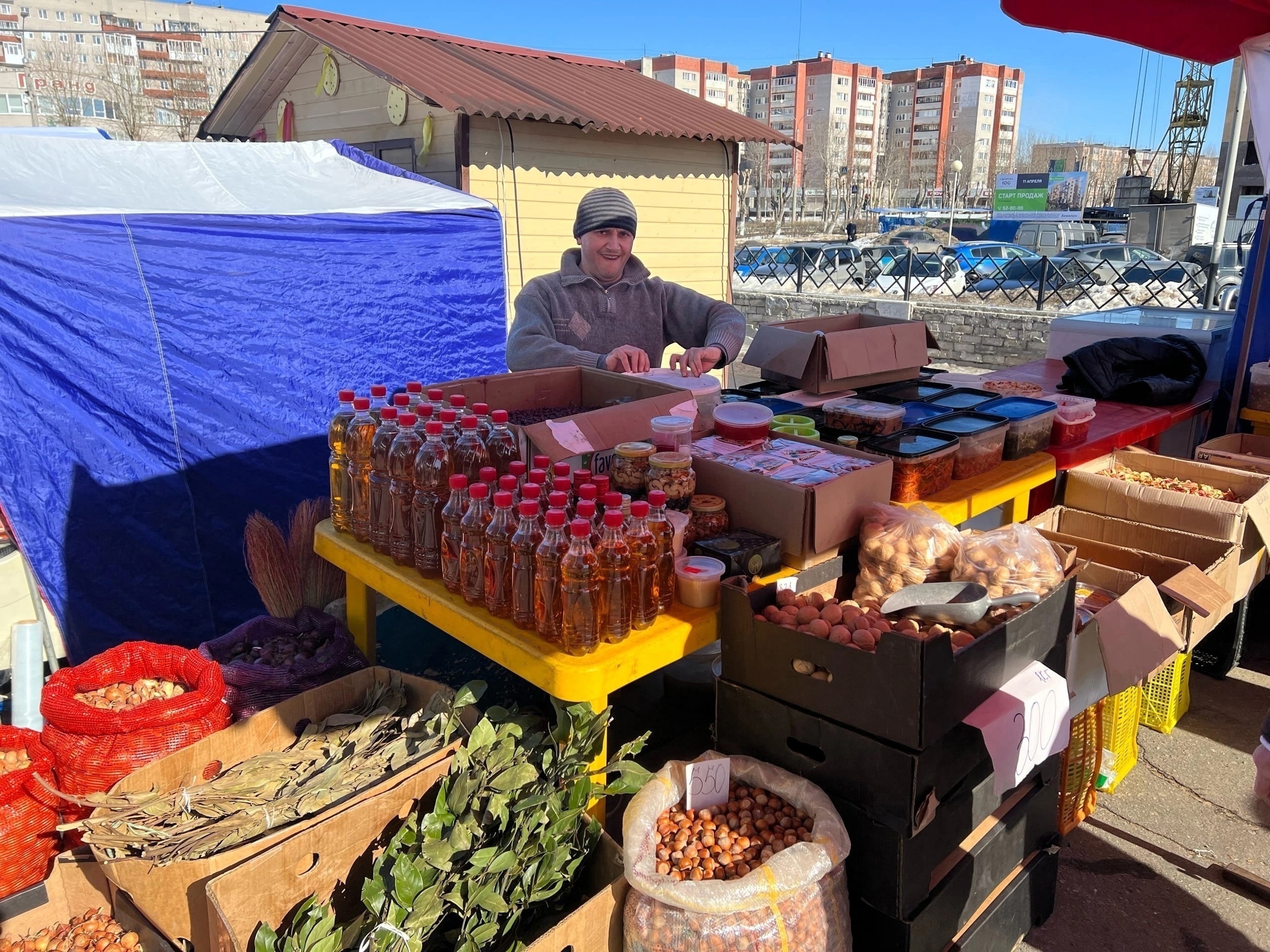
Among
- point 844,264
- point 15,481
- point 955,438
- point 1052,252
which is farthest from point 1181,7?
point 1052,252

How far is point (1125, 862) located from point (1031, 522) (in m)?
1.08

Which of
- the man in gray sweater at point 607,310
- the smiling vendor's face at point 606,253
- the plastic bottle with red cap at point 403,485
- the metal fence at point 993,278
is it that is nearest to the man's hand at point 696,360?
the man in gray sweater at point 607,310

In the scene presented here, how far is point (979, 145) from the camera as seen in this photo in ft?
279

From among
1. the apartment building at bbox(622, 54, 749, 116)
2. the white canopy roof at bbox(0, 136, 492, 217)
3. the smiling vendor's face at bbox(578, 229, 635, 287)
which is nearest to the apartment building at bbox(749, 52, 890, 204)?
the apartment building at bbox(622, 54, 749, 116)

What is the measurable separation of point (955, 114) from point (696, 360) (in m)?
90.5

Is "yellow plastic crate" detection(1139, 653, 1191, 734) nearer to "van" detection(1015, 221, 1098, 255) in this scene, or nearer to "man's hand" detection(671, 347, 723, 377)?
"man's hand" detection(671, 347, 723, 377)

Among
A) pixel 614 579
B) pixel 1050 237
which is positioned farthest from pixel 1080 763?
pixel 1050 237

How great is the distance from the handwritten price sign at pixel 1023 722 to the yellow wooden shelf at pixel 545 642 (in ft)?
1.96

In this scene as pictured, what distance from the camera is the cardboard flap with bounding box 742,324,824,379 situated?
305 cm

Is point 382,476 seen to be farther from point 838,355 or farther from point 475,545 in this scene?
point 838,355

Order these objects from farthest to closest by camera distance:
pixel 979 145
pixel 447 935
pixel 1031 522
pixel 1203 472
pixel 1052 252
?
pixel 979 145 → pixel 1052 252 → pixel 1203 472 → pixel 1031 522 → pixel 447 935

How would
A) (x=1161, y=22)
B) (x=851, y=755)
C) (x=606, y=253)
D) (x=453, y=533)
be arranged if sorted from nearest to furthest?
(x=851, y=755)
(x=453, y=533)
(x=1161, y=22)
(x=606, y=253)

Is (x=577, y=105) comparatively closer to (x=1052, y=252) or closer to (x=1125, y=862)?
(x=1125, y=862)

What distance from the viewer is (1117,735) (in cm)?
274
